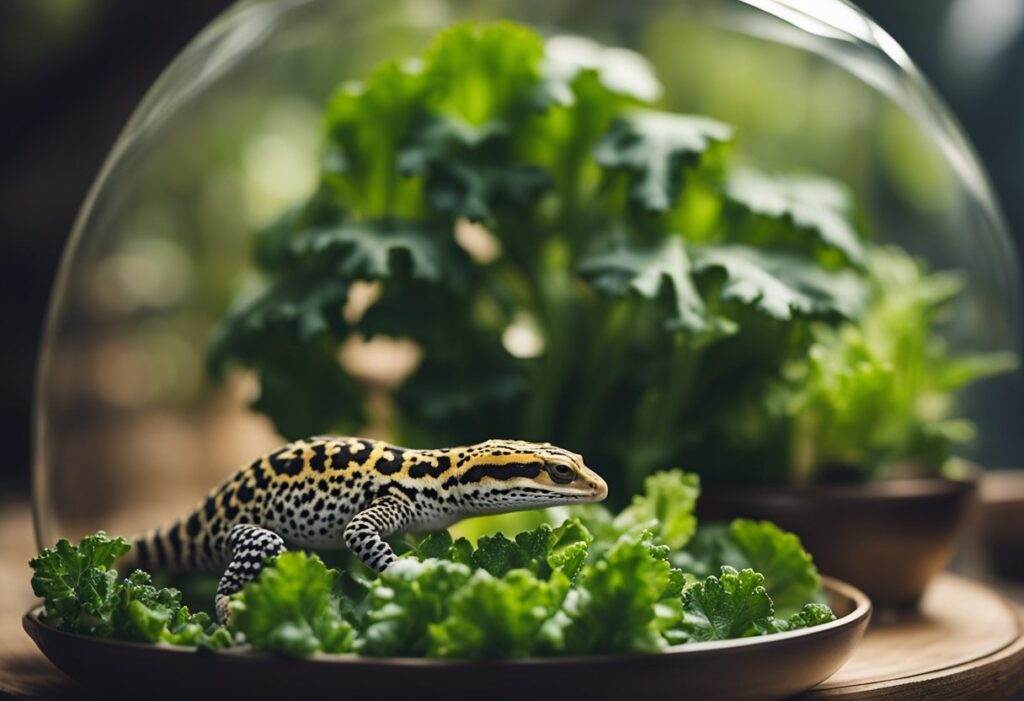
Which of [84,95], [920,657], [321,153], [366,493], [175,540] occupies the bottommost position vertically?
[920,657]

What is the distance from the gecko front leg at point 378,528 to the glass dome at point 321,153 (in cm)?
50

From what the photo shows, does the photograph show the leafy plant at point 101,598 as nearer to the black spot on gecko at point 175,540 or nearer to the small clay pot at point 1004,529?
the black spot on gecko at point 175,540

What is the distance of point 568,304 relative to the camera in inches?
63.1

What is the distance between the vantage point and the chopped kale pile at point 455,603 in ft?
2.83

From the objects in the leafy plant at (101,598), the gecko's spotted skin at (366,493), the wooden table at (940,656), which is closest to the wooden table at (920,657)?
the wooden table at (940,656)

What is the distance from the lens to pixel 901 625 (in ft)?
4.79

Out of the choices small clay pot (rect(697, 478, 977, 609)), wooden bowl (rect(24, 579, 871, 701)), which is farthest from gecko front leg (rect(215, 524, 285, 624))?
small clay pot (rect(697, 478, 977, 609))

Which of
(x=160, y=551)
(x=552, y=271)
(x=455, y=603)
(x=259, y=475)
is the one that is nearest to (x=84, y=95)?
(x=552, y=271)

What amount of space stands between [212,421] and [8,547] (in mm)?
617

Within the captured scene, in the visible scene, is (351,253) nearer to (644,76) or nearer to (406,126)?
(406,126)

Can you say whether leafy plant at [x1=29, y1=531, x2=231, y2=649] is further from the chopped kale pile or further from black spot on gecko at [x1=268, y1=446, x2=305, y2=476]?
black spot on gecko at [x1=268, y1=446, x2=305, y2=476]

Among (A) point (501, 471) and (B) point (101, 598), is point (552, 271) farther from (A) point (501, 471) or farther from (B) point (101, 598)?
(B) point (101, 598)

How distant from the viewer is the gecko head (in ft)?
3.34

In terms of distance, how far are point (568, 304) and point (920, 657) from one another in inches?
26.7
